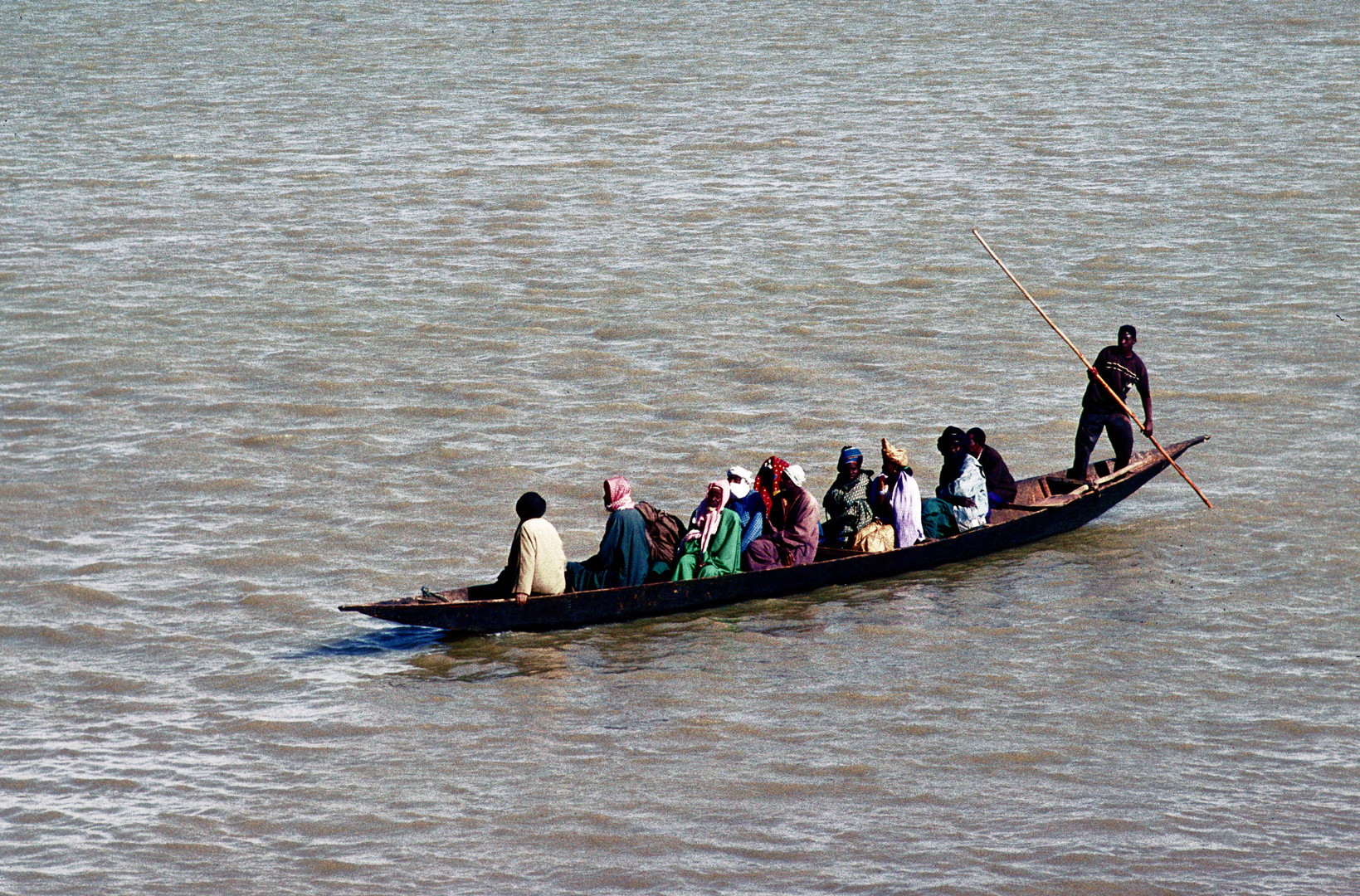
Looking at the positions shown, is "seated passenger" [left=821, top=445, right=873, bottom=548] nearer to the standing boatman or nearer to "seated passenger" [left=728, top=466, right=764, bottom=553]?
"seated passenger" [left=728, top=466, right=764, bottom=553]

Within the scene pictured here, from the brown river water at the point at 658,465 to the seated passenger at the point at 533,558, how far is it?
0.46 meters

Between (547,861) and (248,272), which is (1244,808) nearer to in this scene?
(547,861)

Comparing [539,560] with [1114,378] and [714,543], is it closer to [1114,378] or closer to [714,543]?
[714,543]

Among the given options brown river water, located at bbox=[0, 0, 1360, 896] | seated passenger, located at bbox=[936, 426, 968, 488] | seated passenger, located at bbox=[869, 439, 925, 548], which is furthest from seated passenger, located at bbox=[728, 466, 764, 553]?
seated passenger, located at bbox=[936, 426, 968, 488]

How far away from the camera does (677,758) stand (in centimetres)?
1000

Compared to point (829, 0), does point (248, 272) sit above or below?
below

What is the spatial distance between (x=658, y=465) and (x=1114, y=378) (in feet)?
13.0

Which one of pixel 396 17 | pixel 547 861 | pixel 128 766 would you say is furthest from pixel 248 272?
pixel 396 17

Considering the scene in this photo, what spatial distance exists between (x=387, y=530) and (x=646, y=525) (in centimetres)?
276

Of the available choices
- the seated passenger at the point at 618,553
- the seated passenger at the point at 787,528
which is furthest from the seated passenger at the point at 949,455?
the seated passenger at the point at 618,553

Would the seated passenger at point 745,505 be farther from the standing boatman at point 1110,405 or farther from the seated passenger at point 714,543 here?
the standing boatman at point 1110,405

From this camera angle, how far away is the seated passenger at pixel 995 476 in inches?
515

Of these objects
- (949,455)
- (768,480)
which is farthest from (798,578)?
(949,455)

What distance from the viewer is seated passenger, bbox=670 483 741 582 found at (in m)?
11.9
